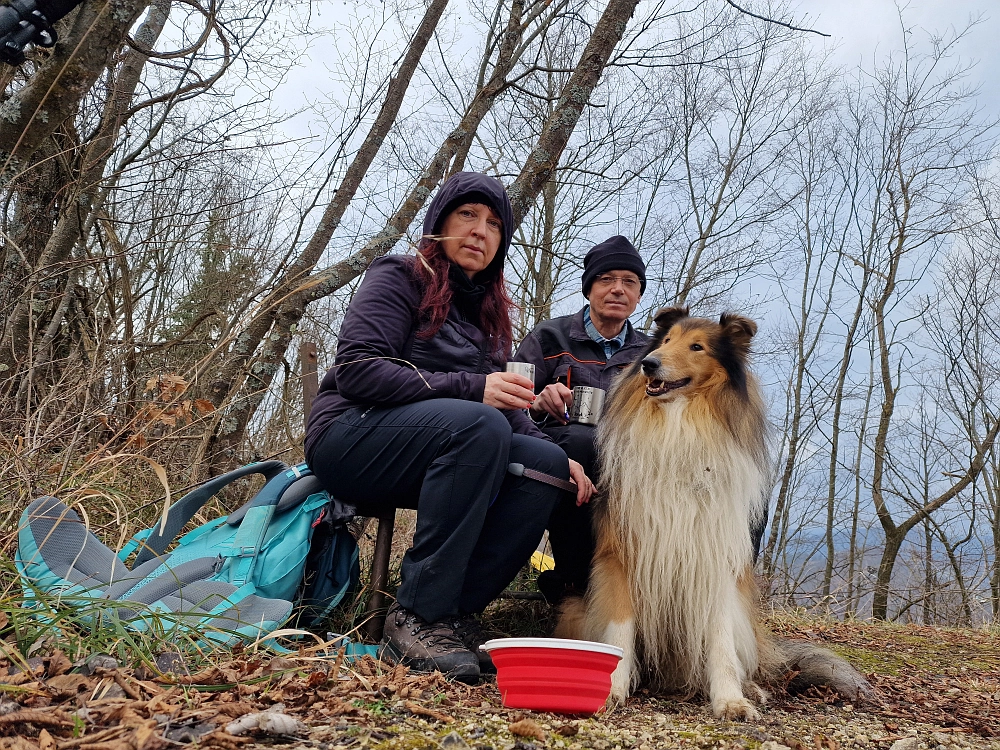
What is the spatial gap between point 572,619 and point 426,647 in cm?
74

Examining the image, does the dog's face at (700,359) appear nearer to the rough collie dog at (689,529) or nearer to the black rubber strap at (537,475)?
the rough collie dog at (689,529)

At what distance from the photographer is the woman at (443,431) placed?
8.74ft

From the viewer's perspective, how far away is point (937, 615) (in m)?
8.89

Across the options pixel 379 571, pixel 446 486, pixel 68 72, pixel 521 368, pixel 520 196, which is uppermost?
pixel 520 196

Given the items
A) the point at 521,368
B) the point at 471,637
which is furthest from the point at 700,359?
the point at 471,637

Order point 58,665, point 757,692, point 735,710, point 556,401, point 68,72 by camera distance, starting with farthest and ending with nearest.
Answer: point 556,401
point 68,72
point 757,692
point 735,710
point 58,665

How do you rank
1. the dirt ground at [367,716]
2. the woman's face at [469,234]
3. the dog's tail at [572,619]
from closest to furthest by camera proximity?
the dirt ground at [367,716] → the dog's tail at [572,619] → the woman's face at [469,234]

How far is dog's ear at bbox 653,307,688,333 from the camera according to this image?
3.29 m

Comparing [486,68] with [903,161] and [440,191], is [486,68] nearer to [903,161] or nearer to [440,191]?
[440,191]

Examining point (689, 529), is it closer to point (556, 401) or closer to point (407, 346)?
point (556, 401)

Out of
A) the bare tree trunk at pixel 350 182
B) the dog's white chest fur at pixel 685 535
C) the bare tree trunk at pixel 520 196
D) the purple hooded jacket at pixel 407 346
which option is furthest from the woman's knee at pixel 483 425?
the bare tree trunk at pixel 350 182

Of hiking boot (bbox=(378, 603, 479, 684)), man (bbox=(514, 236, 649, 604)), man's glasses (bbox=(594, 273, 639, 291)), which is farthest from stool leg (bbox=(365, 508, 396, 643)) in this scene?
man's glasses (bbox=(594, 273, 639, 291))

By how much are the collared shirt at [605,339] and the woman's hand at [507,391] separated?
1.07 m

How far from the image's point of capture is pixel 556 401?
138 inches
